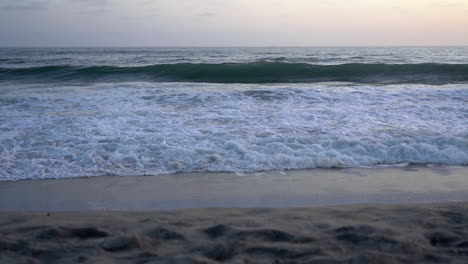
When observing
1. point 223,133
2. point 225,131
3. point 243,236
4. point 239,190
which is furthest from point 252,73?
point 243,236

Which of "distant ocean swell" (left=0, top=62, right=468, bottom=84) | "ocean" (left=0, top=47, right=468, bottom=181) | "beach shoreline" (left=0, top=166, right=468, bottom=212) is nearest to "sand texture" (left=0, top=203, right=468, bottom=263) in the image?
"beach shoreline" (left=0, top=166, right=468, bottom=212)

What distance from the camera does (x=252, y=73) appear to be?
745 inches

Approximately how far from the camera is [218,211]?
3789mm

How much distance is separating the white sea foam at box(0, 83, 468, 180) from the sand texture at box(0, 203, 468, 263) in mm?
1693

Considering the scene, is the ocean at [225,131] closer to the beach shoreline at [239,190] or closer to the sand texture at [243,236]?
the beach shoreline at [239,190]

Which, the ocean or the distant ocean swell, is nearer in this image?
the ocean

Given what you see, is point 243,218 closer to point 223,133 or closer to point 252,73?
point 223,133

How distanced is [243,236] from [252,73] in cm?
1629

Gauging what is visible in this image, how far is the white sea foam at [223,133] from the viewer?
215 inches

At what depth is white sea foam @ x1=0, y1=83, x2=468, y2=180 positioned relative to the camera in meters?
5.46

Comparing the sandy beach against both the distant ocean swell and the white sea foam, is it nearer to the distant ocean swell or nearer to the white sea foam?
the white sea foam

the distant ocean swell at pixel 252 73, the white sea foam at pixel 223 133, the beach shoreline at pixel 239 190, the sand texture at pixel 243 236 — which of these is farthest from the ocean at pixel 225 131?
the distant ocean swell at pixel 252 73

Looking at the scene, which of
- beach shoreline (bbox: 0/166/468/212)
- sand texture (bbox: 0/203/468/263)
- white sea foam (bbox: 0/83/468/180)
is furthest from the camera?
white sea foam (bbox: 0/83/468/180)

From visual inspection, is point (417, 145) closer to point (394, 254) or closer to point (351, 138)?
point (351, 138)
